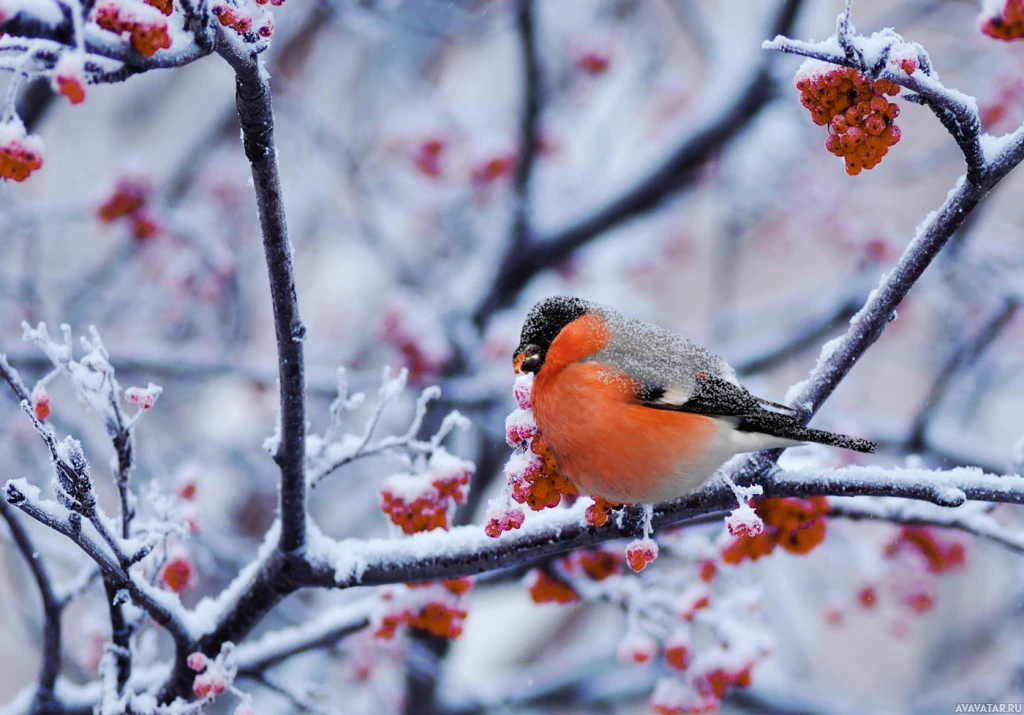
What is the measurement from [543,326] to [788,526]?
0.73 m

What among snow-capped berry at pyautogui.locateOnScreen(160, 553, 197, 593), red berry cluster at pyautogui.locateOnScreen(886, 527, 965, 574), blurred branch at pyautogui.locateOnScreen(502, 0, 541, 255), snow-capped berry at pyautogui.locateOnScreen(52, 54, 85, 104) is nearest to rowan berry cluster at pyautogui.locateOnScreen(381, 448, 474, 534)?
snow-capped berry at pyautogui.locateOnScreen(160, 553, 197, 593)

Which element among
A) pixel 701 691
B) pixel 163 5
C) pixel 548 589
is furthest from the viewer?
pixel 701 691

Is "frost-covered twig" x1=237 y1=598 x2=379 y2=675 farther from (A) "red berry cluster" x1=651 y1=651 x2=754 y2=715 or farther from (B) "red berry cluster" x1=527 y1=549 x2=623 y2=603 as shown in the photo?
(A) "red berry cluster" x1=651 y1=651 x2=754 y2=715

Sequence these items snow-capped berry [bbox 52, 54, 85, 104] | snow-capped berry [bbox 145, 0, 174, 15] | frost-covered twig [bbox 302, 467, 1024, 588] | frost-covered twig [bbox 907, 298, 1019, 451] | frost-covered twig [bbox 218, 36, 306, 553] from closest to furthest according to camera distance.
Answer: snow-capped berry [bbox 52, 54, 85, 104]
snow-capped berry [bbox 145, 0, 174, 15]
frost-covered twig [bbox 218, 36, 306, 553]
frost-covered twig [bbox 302, 467, 1024, 588]
frost-covered twig [bbox 907, 298, 1019, 451]

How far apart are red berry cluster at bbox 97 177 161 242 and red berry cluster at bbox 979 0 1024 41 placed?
3479mm

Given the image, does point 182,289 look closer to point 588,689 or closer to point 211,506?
point 211,506

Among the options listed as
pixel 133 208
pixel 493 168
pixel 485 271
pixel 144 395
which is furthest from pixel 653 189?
pixel 144 395

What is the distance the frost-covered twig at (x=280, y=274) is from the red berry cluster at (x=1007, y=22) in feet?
3.29

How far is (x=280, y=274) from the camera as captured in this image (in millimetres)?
1539

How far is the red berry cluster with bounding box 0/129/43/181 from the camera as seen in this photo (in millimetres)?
1221

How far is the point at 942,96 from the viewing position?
1.34 meters

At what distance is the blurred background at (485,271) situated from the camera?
391 cm

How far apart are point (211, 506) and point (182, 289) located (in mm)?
2294

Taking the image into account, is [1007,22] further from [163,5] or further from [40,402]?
[40,402]
